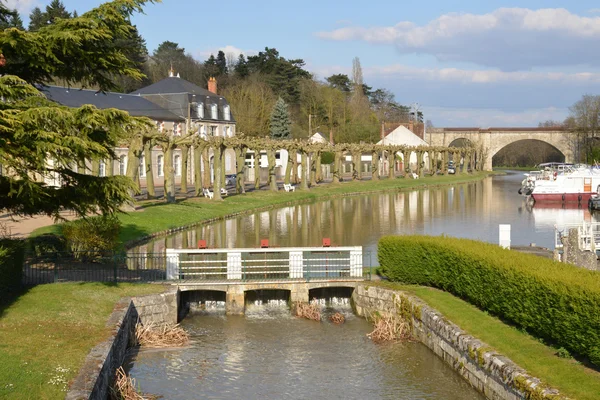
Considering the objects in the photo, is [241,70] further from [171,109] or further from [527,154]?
[527,154]

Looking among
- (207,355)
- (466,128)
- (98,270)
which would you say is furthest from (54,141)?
(466,128)

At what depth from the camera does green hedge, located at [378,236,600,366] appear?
12.8 metres

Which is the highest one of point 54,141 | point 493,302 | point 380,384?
point 54,141

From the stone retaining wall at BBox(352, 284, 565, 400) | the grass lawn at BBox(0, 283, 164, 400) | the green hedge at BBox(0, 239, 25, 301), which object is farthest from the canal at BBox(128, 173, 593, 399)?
the green hedge at BBox(0, 239, 25, 301)

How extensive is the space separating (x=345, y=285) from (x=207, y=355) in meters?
5.38

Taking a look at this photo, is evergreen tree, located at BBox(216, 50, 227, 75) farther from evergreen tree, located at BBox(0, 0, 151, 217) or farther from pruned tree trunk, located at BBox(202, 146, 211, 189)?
evergreen tree, located at BBox(0, 0, 151, 217)

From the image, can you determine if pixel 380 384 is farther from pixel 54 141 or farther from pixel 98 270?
pixel 98 270

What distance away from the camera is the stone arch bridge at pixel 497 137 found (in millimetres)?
113250

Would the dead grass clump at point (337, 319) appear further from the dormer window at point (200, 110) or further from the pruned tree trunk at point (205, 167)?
the dormer window at point (200, 110)

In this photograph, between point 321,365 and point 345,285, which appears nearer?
point 321,365

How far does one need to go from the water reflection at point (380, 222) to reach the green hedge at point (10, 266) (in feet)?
39.5

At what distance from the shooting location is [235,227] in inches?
1582

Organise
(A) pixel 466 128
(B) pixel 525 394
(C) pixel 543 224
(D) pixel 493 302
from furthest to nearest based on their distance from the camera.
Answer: (A) pixel 466 128 < (C) pixel 543 224 < (D) pixel 493 302 < (B) pixel 525 394

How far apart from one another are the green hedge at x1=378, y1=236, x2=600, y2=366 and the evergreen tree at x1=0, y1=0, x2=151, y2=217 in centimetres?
778
